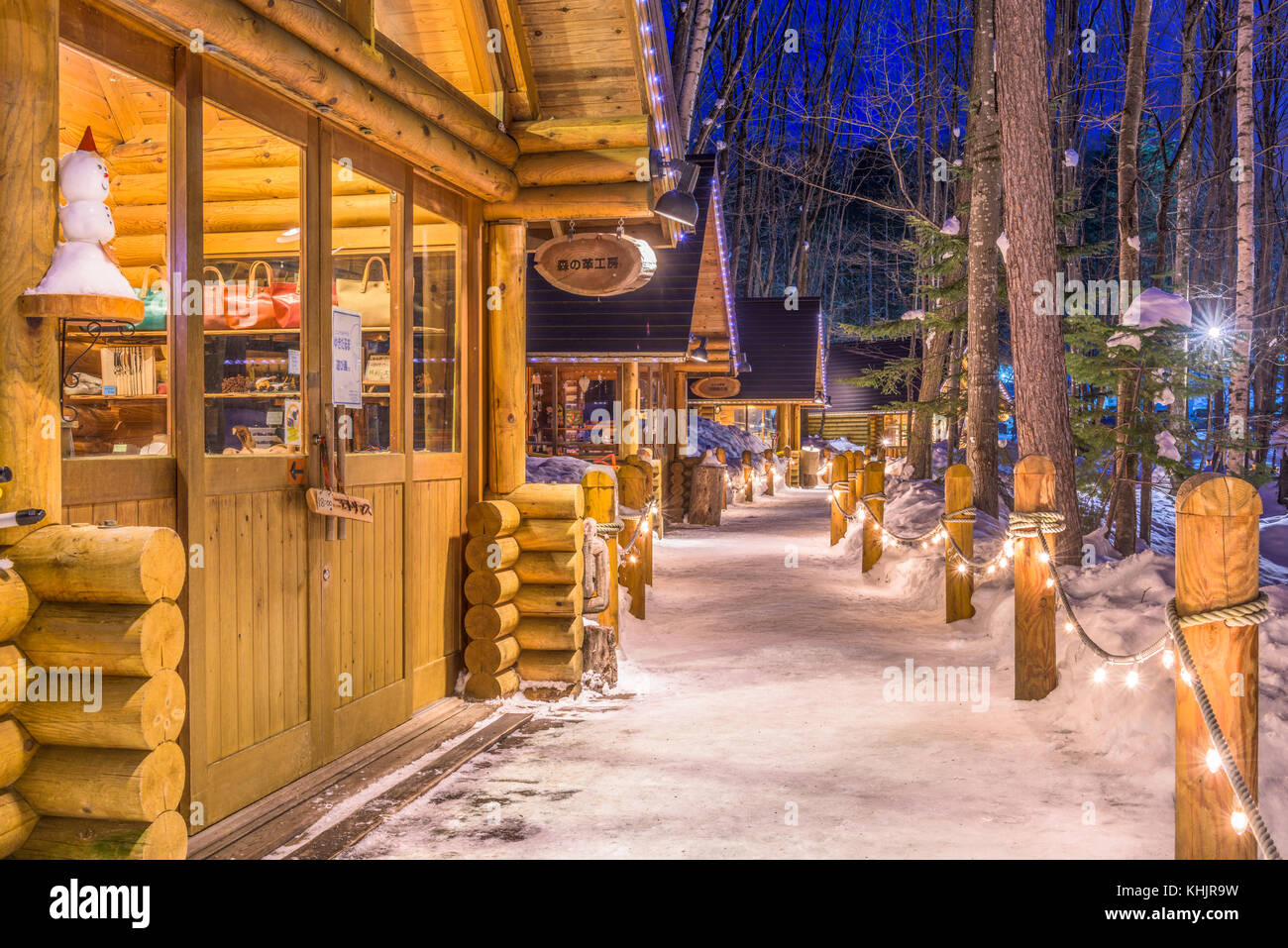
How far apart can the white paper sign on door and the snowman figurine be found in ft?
5.66

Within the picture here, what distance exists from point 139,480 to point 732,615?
6.92m

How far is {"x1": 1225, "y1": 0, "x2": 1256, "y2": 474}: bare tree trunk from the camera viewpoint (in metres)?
14.5

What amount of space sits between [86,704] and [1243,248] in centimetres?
1698

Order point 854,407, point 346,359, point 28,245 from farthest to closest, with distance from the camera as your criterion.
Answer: point 854,407
point 346,359
point 28,245

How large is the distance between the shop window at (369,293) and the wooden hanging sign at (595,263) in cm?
160

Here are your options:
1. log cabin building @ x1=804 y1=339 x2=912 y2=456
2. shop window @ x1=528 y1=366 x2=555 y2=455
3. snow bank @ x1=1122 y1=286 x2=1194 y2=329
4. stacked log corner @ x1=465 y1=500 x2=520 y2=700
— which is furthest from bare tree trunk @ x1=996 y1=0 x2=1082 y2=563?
log cabin building @ x1=804 y1=339 x2=912 y2=456

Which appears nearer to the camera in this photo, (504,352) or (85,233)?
(85,233)

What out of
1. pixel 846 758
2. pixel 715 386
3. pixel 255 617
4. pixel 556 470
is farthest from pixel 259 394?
pixel 715 386

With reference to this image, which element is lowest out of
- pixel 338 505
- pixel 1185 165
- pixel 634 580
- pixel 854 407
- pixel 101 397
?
pixel 634 580

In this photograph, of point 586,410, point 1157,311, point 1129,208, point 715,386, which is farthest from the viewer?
point 715,386

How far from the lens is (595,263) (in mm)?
7277

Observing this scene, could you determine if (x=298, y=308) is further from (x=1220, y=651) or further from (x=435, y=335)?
(x=1220, y=651)
